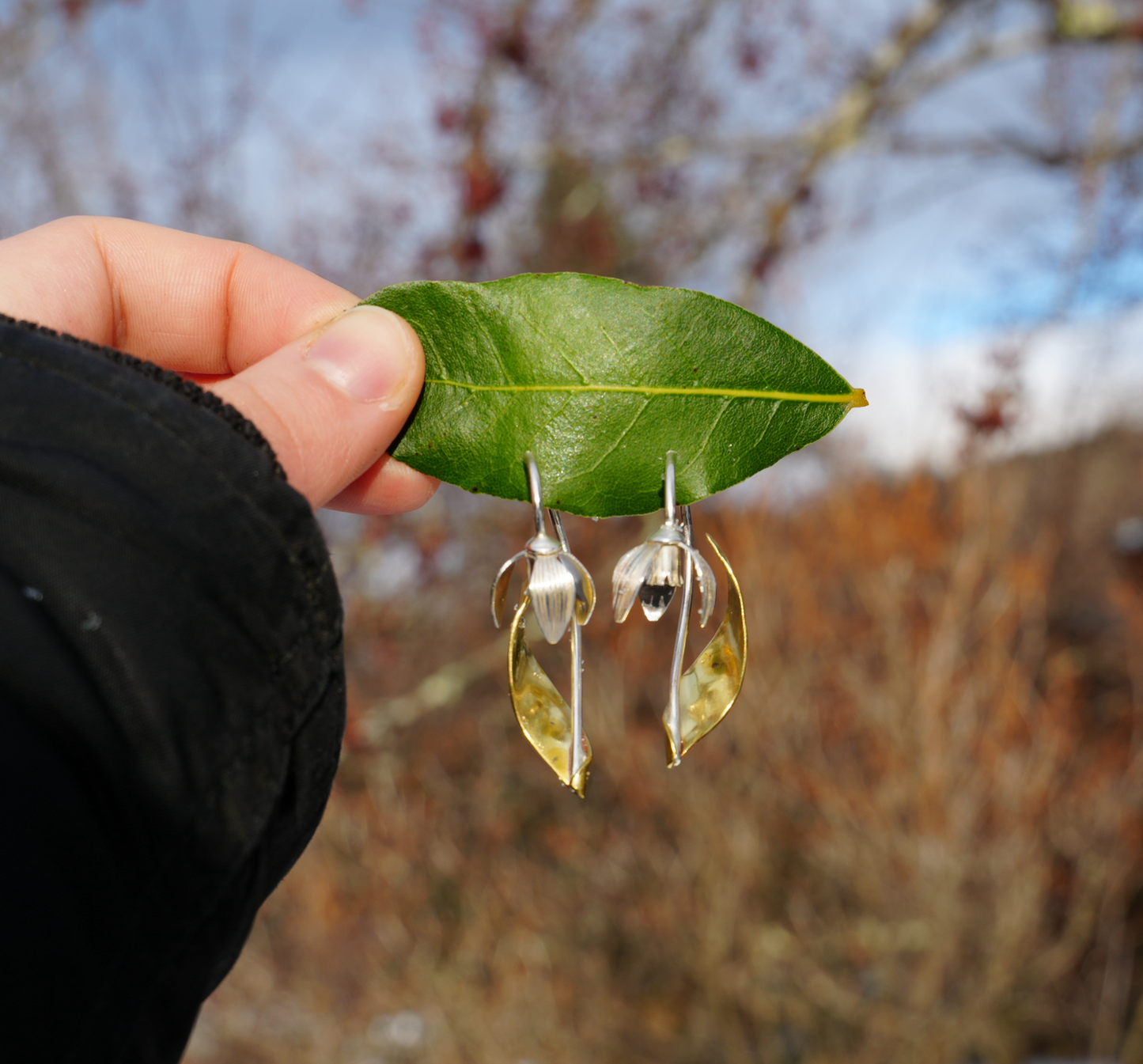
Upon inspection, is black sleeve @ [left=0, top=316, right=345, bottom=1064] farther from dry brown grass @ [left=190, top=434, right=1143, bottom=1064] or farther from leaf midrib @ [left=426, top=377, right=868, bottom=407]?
dry brown grass @ [left=190, top=434, right=1143, bottom=1064]

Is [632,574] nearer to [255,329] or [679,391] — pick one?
[679,391]

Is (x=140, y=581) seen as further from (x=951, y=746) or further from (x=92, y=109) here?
(x=92, y=109)

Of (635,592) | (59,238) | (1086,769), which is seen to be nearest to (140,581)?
(635,592)

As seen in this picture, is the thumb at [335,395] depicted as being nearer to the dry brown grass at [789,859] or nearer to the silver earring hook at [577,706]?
the silver earring hook at [577,706]

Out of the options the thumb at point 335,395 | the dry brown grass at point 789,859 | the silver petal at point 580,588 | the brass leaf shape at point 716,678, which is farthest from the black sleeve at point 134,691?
the dry brown grass at point 789,859

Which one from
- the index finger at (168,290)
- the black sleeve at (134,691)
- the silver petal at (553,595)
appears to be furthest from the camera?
the index finger at (168,290)

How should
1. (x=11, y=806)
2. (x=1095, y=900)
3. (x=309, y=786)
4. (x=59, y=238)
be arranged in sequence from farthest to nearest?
(x=1095, y=900) < (x=59, y=238) < (x=309, y=786) < (x=11, y=806)

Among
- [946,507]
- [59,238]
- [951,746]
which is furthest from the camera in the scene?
[946,507]
